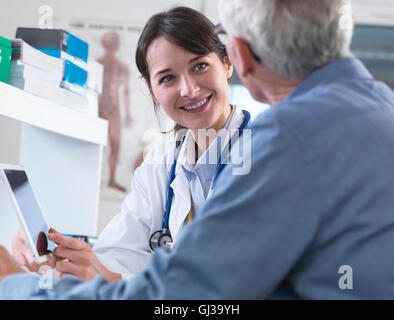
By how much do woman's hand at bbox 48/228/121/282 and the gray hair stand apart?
24.4 inches

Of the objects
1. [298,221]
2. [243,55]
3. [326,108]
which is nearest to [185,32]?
[243,55]

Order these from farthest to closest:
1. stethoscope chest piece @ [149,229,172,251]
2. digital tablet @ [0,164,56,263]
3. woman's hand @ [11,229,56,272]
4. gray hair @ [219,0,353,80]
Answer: stethoscope chest piece @ [149,229,172,251]
woman's hand @ [11,229,56,272]
digital tablet @ [0,164,56,263]
gray hair @ [219,0,353,80]

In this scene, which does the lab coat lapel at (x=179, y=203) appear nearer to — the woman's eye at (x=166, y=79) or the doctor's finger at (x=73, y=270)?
the woman's eye at (x=166, y=79)

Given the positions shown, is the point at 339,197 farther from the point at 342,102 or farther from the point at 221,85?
the point at 221,85

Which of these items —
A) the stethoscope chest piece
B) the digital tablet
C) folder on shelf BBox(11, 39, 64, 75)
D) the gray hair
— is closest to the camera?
the gray hair

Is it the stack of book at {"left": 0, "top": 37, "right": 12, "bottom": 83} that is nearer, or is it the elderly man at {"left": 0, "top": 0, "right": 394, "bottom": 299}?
the elderly man at {"left": 0, "top": 0, "right": 394, "bottom": 299}

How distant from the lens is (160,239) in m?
1.43

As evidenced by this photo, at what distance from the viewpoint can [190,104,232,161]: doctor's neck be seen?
159 centimetres

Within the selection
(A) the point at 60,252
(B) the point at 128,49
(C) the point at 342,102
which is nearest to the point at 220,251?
(C) the point at 342,102

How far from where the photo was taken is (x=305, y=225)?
0.61 m

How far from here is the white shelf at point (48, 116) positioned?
47.5 inches

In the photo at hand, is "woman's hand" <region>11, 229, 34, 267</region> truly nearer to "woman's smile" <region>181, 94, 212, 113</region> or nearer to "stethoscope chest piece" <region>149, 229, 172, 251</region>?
"stethoscope chest piece" <region>149, 229, 172, 251</region>

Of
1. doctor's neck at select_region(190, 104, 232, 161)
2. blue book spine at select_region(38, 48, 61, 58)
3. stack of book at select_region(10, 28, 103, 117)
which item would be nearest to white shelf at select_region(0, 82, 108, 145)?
stack of book at select_region(10, 28, 103, 117)
